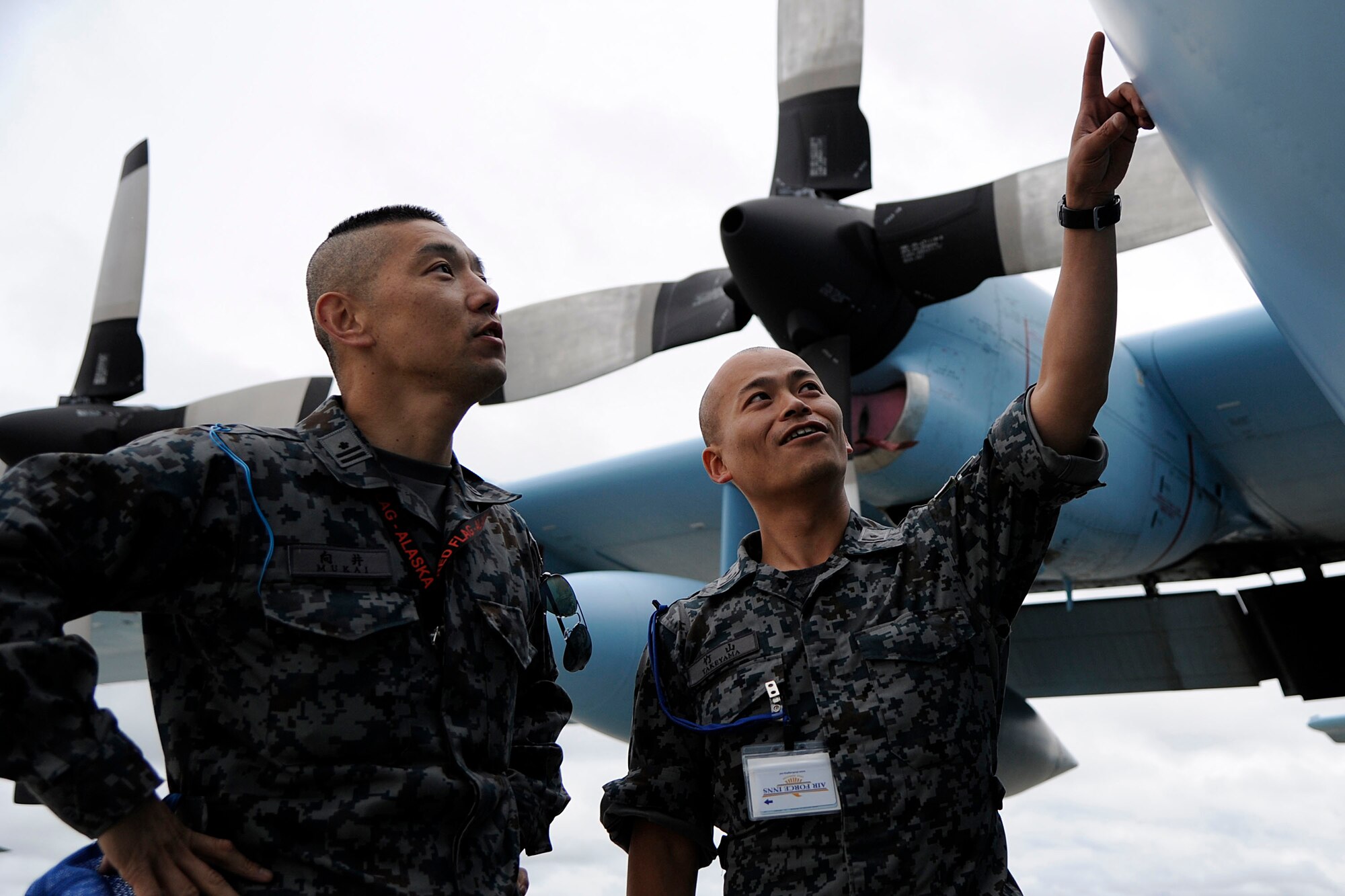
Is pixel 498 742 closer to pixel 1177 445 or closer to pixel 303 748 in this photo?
pixel 303 748

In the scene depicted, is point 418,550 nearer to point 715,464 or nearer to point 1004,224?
point 715,464

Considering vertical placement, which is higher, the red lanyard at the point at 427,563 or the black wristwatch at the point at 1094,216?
the black wristwatch at the point at 1094,216

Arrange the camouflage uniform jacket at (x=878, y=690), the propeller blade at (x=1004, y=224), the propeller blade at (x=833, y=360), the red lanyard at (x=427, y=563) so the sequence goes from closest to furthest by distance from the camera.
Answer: the red lanyard at (x=427, y=563) → the camouflage uniform jacket at (x=878, y=690) → the propeller blade at (x=1004, y=224) → the propeller blade at (x=833, y=360)

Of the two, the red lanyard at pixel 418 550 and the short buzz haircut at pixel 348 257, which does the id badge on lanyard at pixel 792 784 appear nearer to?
the red lanyard at pixel 418 550

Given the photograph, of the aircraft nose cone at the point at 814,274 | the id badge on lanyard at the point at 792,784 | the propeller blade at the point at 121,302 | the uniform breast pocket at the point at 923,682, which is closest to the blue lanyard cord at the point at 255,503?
the id badge on lanyard at the point at 792,784

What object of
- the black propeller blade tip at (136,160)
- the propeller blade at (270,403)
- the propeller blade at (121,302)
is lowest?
the propeller blade at (270,403)

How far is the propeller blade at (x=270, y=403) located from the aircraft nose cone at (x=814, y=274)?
388 cm

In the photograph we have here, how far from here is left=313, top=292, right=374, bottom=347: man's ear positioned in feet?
5.85

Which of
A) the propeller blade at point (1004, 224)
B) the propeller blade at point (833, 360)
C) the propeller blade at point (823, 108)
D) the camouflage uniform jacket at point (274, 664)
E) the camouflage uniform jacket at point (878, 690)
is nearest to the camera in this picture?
the camouflage uniform jacket at point (274, 664)

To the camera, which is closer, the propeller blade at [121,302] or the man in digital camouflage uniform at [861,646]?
the man in digital camouflage uniform at [861,646]

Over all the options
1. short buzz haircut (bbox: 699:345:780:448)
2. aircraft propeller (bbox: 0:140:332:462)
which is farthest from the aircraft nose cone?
aircraft propeller (bbox: 0:140:332:462)

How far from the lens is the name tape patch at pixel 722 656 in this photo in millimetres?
1902

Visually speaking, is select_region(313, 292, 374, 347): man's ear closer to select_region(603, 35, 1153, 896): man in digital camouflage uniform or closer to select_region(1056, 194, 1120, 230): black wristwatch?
select_region(603, 35, 1153, 896): man in digital camouflage uniform

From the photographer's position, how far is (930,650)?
1.78 m
